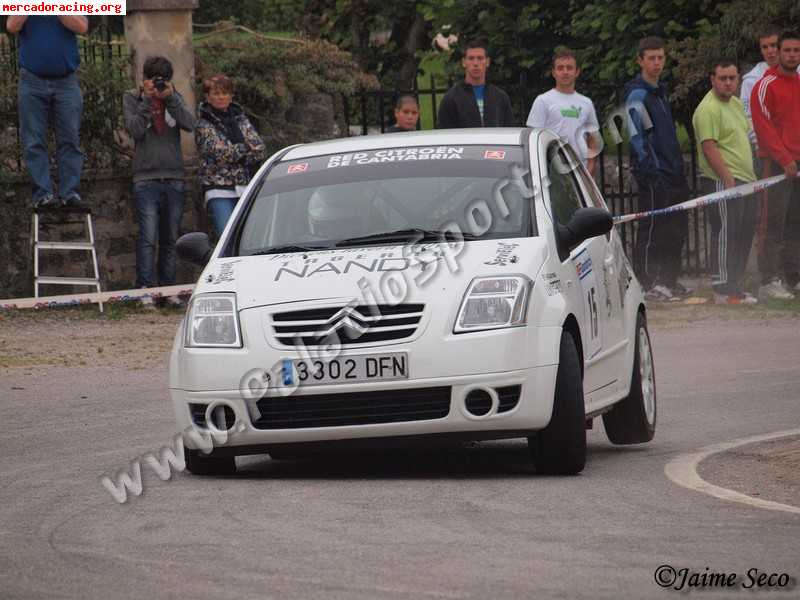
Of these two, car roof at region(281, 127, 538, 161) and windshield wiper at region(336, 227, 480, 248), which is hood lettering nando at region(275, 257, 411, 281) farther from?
car roof at region(281, 127, 538, 161)

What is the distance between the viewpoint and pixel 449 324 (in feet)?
28.3

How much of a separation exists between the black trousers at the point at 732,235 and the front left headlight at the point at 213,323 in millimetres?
9967

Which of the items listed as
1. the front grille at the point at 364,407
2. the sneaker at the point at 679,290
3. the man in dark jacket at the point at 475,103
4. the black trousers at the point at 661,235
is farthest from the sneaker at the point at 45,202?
the front grille at the point at 364,407

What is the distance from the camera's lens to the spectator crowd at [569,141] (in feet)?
58.1

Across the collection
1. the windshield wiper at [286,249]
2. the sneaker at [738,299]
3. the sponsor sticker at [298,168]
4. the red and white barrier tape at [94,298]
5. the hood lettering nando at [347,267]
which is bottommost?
the sneaker at [738,299]

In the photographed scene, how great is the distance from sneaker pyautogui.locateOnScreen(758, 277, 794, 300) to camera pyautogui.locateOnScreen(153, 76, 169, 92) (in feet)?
20.7

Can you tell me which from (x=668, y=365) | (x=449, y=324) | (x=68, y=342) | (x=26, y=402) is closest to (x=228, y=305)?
(x=449, y=324)

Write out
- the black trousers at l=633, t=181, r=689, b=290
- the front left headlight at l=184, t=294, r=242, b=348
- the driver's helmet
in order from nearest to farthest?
the front left headlight at l=184, t=294, r=242, b=348 < the driver's helmet < the black trousers at l=633, t=181, r=689, b=290

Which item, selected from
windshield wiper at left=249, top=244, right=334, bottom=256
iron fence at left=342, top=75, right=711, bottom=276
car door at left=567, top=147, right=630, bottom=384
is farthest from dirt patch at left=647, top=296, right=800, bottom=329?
windshield wiper at left=249, top=244, right=334, bottom=256

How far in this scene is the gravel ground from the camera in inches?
587

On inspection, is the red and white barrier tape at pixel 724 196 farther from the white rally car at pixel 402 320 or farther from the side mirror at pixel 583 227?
the side mirror at pixel 583 227

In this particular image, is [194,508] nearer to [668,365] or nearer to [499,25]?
[668,365]

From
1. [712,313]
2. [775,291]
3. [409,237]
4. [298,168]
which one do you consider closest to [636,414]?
[409,237]

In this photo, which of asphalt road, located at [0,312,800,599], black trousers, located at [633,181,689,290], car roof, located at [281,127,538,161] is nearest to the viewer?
asphalt road, located at [0,312,800,599]
